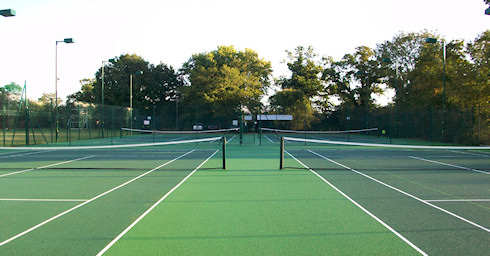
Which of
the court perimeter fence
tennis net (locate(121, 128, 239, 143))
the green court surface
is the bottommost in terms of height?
the green court surface

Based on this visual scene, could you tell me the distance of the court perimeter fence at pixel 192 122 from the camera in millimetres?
24609

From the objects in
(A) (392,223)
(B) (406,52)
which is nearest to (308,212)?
(A) (392,223)

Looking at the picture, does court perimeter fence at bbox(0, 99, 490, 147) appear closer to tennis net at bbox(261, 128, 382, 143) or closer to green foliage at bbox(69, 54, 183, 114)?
tennis net at bbox(261, 128, 382, 143)

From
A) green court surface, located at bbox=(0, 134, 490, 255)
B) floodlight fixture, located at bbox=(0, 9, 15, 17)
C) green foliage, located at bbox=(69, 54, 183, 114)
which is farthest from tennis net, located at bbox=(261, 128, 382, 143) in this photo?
green foliage, located at bbox=(69, 54, 183, 114)

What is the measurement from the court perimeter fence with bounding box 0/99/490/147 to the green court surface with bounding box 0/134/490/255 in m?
14.2

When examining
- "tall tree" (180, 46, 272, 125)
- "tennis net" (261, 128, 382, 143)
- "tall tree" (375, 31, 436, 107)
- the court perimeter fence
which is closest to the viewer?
the court perimeter fence

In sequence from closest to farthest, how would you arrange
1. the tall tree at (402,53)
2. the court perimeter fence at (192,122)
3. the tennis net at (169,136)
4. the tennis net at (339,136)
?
1. the court perimeter fence at (192,122)
2. the tennis net at (169,136)
3. the tennis net at (339,136)
4. the tall tree at (402,53)

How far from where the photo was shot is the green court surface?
4898mm

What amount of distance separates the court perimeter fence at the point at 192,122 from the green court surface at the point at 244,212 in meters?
14.2

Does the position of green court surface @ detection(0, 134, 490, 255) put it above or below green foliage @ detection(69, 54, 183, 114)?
below

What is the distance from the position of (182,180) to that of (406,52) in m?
39.3

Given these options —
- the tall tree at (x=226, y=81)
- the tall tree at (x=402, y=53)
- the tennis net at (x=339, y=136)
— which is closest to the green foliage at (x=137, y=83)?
the tall tree at (x=226, y=81)

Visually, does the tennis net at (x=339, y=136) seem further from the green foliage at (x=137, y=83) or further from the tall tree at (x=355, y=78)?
the green foliage at (x=137, y=83)

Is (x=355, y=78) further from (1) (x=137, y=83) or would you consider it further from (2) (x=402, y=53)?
Answer: (1) (x=137, y=83)
